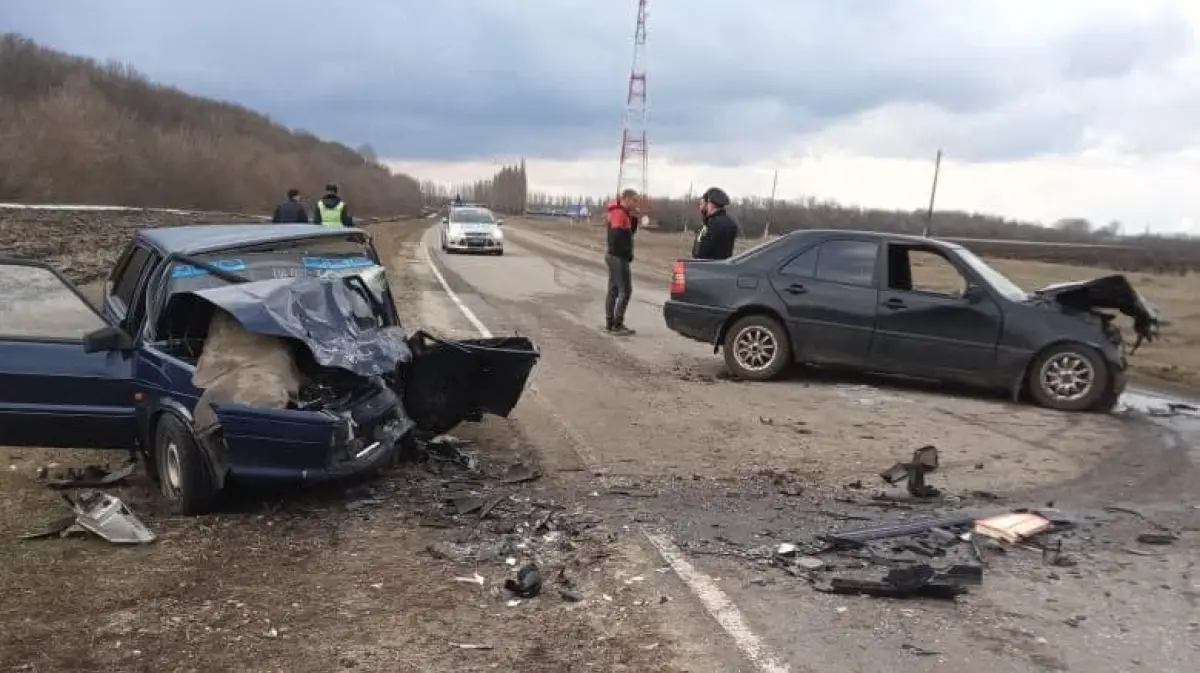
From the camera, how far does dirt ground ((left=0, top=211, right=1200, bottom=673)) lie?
3.72 m

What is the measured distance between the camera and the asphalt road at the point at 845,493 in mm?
3826

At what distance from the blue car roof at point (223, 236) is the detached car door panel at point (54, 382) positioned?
773 mm

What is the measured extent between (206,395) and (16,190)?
5825cm

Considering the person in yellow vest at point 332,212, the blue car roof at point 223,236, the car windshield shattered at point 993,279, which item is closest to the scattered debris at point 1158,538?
the car windshield shattered at point 993,279

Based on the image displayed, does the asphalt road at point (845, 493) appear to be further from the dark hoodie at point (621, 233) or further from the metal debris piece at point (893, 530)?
the dark hoodie at point (621, 233)

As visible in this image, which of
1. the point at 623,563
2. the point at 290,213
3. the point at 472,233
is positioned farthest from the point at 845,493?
the point at 472,233

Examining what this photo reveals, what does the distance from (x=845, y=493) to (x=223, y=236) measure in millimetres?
4304

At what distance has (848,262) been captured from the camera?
971cm

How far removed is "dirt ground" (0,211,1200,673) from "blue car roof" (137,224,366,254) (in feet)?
4.82

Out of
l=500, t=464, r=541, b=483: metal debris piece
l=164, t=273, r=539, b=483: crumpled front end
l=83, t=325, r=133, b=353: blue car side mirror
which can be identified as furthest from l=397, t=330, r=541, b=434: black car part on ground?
l=83, t=325, r=133, b=353: blue car side mirror

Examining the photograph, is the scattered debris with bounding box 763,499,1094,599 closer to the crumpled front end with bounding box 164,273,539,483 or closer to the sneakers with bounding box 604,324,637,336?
the crumpled front end with bounding box 164,273,539,483

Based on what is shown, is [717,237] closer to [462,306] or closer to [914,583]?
[462,306]

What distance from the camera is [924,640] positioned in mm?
3855

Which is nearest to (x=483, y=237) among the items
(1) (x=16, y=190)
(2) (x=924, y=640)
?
(2) (x=924, y=640)
